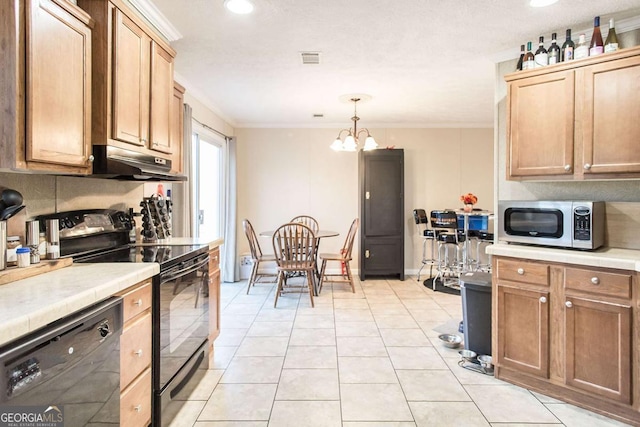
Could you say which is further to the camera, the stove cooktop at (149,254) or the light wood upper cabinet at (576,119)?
the light wood upper cabinet at (576,119)

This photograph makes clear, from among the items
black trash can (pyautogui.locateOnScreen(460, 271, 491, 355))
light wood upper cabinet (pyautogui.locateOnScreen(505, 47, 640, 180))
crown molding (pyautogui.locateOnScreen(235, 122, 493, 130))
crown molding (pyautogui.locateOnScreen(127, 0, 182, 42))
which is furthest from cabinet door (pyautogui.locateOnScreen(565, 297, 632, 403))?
crown molding (pyautogui.locateOnScreen(235, 122, 493, 130))

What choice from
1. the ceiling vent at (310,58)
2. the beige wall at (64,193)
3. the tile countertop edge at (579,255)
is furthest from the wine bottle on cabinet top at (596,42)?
the beige wall at (64,193)

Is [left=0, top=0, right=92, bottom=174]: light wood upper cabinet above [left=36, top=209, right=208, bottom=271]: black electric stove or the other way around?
above

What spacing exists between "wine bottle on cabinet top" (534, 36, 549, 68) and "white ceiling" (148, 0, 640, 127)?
140 millimetres

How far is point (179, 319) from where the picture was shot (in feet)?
6.84

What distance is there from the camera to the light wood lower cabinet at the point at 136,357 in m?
1.57

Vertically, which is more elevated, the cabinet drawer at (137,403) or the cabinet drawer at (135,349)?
the cabinet drawer at (135,349)

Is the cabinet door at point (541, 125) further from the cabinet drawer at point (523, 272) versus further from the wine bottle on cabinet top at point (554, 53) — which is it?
the cabinet drawer at point (523, 272)

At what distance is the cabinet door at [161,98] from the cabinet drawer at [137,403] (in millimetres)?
1413

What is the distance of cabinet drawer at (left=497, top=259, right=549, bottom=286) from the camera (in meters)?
2.23

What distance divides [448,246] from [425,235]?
63cm

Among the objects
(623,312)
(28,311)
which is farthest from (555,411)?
(28,311)

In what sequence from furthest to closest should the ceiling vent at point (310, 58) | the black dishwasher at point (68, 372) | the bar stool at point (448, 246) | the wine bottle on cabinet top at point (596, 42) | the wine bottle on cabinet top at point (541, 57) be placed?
the bar stool at point (448, 246) < the ceiling vent at point (310, 58) < the wine bottle on cabinet top at point (541, 57) < the wine bottle on cabinet top at point (596, 42) < the black dishwasher at point (68, 372)

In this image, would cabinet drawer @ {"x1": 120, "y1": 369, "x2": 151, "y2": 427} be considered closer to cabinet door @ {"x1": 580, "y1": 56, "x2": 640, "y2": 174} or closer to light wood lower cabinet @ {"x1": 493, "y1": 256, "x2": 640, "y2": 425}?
light wood lower cabinet @ {"x1": 493, "y1": 256, "x2": 640, "y2": 425}
